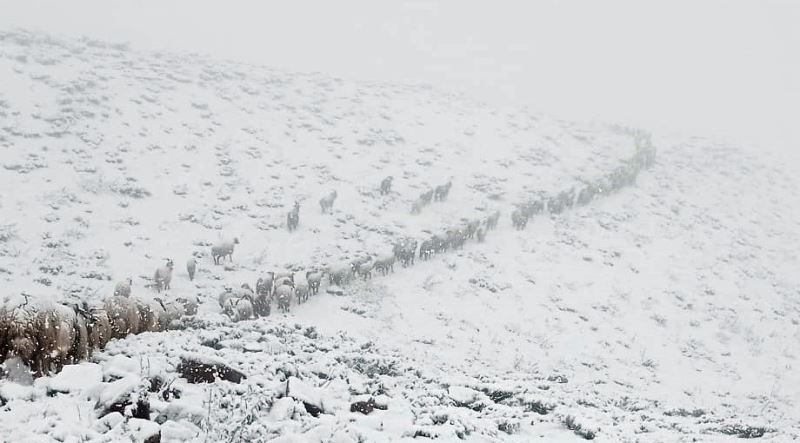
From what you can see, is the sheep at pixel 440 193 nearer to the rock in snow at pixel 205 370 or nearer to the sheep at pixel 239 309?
the sheep at pixel 239 309

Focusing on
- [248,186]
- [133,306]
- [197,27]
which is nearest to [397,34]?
[197,27]

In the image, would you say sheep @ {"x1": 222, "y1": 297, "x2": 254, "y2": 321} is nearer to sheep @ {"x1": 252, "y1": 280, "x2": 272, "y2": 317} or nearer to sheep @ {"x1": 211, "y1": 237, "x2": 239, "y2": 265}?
sheep @ {"x1": 252, "y1": 280, "x2": 272, "y2": 317}

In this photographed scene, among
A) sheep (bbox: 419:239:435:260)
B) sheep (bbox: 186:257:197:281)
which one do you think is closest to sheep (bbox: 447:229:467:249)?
sheep (bbox: 419:239:435:260)

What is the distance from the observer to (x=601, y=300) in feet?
50.1

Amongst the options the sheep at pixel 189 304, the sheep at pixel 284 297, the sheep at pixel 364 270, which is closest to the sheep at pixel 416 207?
the sheep at pixel 364 270

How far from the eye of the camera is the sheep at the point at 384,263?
14775 mm

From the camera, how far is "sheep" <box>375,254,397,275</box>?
48.5 ft

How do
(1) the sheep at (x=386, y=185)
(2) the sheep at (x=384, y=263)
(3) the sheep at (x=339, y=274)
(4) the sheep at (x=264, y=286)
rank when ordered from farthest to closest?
(1) the sheep at (x=386, y=185) → (2) the sheep at (x=384, y=263) → (3) the sheep at (x=339, y=274) → (4) the sheep at (x=264, y=286)

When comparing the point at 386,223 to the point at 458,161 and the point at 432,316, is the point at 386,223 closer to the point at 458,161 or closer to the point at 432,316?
the point at 432,316

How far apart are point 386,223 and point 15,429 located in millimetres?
14255

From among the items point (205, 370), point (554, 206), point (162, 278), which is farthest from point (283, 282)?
point (554, 206)

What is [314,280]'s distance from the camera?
13.1 metres

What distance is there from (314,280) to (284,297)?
3.67ft

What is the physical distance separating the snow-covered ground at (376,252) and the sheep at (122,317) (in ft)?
0.83
